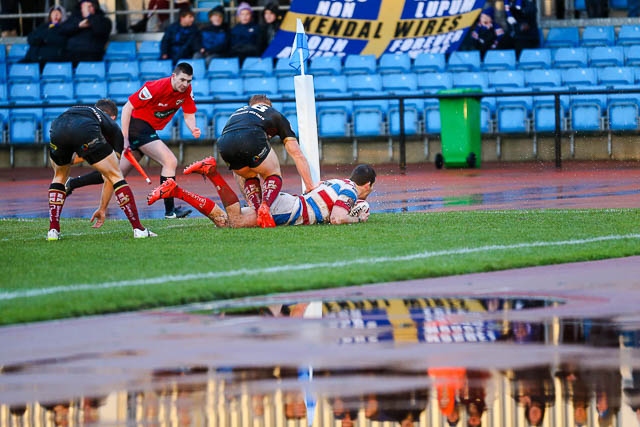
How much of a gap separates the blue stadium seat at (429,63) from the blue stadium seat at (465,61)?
16cm

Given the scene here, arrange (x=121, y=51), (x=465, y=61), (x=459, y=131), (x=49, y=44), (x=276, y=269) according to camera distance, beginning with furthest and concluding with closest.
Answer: (x=121, y=51), (x=49, y=44), (x=465, y=61), (x=459, y=131), (x=276, y=269)

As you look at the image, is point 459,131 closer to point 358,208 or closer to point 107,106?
point 358,208

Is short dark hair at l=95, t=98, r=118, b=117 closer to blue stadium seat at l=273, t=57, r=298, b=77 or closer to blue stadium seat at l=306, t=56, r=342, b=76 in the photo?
blue stadium seat at l=306, t=56, r=342, b=76

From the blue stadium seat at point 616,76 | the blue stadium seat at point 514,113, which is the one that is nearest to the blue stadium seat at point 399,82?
the blue stadium seat at point 514,113

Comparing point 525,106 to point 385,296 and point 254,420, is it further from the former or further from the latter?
point 254,420

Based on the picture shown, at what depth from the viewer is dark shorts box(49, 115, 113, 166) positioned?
13125 millimetres

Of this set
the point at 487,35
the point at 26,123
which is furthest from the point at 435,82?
the point at 26,123

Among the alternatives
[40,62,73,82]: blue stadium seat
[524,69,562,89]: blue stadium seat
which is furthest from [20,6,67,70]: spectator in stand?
[524,69,562,89]: blue stadium seat

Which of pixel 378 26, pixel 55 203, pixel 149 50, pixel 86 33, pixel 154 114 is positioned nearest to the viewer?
pixel 55 203

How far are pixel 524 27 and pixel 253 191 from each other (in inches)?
583

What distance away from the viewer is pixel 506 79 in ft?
87.6

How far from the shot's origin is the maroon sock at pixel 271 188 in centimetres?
1366

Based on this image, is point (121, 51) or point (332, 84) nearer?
point (332, 84)

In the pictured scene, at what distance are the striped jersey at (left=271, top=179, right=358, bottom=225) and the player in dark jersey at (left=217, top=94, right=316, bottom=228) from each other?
15 cm
